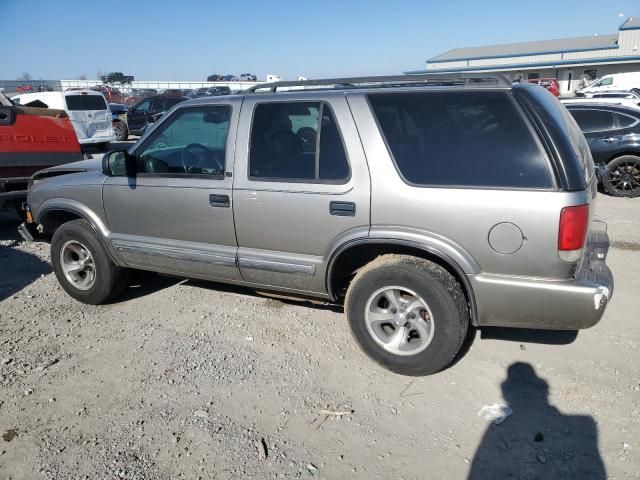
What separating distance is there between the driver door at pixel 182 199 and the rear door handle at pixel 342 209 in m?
0.83

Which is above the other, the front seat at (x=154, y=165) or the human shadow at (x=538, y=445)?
the front seat at (x=154, y=165)

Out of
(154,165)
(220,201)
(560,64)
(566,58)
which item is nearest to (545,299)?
(220,201)

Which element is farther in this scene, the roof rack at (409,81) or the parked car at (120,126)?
the parked car at (120,126)

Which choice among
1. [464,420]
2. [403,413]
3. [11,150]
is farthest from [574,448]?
[11,150]

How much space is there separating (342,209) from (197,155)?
54.1 inches

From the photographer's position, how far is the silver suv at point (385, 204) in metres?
2.85

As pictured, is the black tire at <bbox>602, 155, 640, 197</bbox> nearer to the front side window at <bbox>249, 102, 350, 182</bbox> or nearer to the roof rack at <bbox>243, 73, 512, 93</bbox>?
the roof rack at <bbox>243, 73, 512, 93</bbox>

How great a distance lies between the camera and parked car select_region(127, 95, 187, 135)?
20.4 meters

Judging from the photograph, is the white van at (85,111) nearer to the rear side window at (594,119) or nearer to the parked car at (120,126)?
the parked car at (120,126)

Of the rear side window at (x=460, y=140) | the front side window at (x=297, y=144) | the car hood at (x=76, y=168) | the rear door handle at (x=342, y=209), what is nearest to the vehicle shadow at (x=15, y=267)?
the car hood at (x=76, y=168)

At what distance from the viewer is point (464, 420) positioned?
294 cm

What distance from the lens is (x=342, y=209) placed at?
3.27m

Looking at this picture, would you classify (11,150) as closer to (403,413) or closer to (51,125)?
(51,125)

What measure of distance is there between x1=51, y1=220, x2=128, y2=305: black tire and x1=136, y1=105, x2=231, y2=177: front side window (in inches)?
33.2
